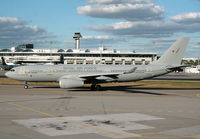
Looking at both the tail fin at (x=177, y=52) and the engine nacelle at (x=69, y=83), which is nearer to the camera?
the engine nacelle at (x=69, y=83)

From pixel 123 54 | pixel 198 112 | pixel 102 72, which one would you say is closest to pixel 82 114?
pixel 198 112

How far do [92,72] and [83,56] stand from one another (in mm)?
122143

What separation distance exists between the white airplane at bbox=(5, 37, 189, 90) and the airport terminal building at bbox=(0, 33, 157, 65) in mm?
106773

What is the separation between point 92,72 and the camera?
39188mm

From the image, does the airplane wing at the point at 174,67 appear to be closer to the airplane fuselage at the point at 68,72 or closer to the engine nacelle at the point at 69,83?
the airplane fuselage at the point at 68,72

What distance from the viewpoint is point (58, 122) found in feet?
51.3

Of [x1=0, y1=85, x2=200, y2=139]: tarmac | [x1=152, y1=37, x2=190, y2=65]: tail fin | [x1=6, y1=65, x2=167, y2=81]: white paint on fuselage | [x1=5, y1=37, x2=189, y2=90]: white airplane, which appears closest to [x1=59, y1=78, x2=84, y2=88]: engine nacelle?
[x1=5, y1=37, x2=189, y2=90]: white airplane

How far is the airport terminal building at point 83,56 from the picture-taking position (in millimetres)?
154500

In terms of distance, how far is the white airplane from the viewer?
1441 inches

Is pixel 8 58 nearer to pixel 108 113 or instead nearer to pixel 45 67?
pixel 45 67

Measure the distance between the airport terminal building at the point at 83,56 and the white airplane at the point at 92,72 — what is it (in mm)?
106773

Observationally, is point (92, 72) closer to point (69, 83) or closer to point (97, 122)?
point (69, 83)

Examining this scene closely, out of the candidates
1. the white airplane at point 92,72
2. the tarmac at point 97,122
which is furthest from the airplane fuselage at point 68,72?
the tarmac at point 97,122

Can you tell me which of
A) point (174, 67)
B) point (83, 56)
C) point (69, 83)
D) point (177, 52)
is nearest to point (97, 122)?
point (69, 83)
